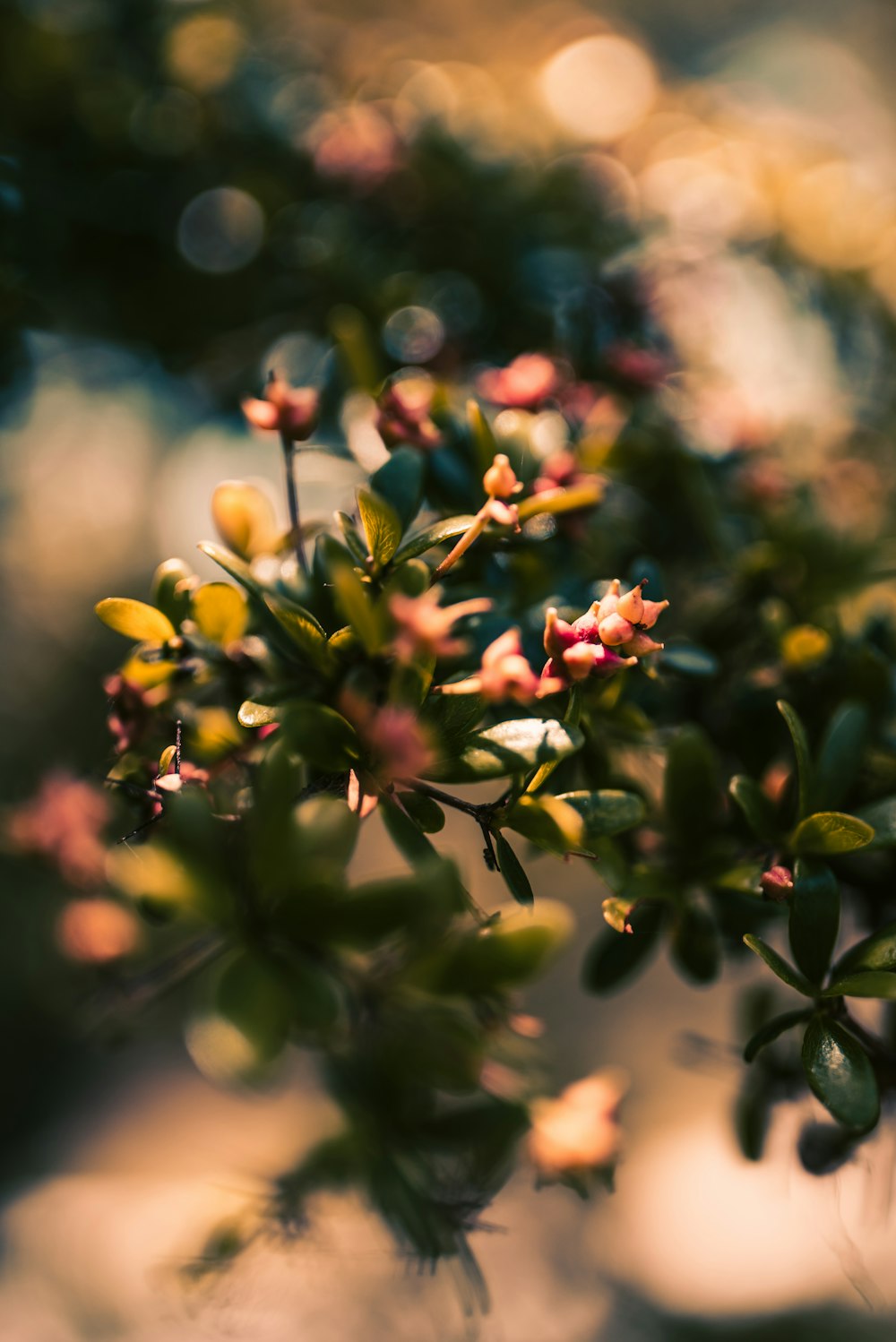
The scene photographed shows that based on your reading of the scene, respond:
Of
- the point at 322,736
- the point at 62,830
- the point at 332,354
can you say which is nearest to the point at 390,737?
the point at 322,736

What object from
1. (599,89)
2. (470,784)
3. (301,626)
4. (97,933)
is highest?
(599,89)

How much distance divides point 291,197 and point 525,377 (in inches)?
21.9

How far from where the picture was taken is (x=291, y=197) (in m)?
1.00

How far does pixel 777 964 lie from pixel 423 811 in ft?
0.55

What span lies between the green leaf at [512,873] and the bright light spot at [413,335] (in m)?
0.55

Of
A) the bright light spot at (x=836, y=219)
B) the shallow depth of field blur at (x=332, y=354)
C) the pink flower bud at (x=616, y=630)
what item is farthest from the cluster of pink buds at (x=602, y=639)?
the bright light spot at (x=836, y=219)

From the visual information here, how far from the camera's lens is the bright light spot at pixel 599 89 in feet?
3.75

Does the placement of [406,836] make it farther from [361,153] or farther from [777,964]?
[361,153]

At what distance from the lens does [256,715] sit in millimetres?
379

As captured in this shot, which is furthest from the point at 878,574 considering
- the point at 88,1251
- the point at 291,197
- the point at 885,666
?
the point at 88,1251

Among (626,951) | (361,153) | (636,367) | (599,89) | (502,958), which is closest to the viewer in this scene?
(502,958)

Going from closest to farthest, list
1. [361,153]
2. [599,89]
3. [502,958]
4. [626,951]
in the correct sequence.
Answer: [502,958] < [626,951] < [361,153] < [599,89]

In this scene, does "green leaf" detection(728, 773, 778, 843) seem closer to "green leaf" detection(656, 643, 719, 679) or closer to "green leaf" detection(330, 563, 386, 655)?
"green leaf" detection(656, 643, 719, 679)

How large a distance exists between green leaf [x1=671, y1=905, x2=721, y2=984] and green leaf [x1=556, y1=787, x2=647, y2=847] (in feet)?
0.48
